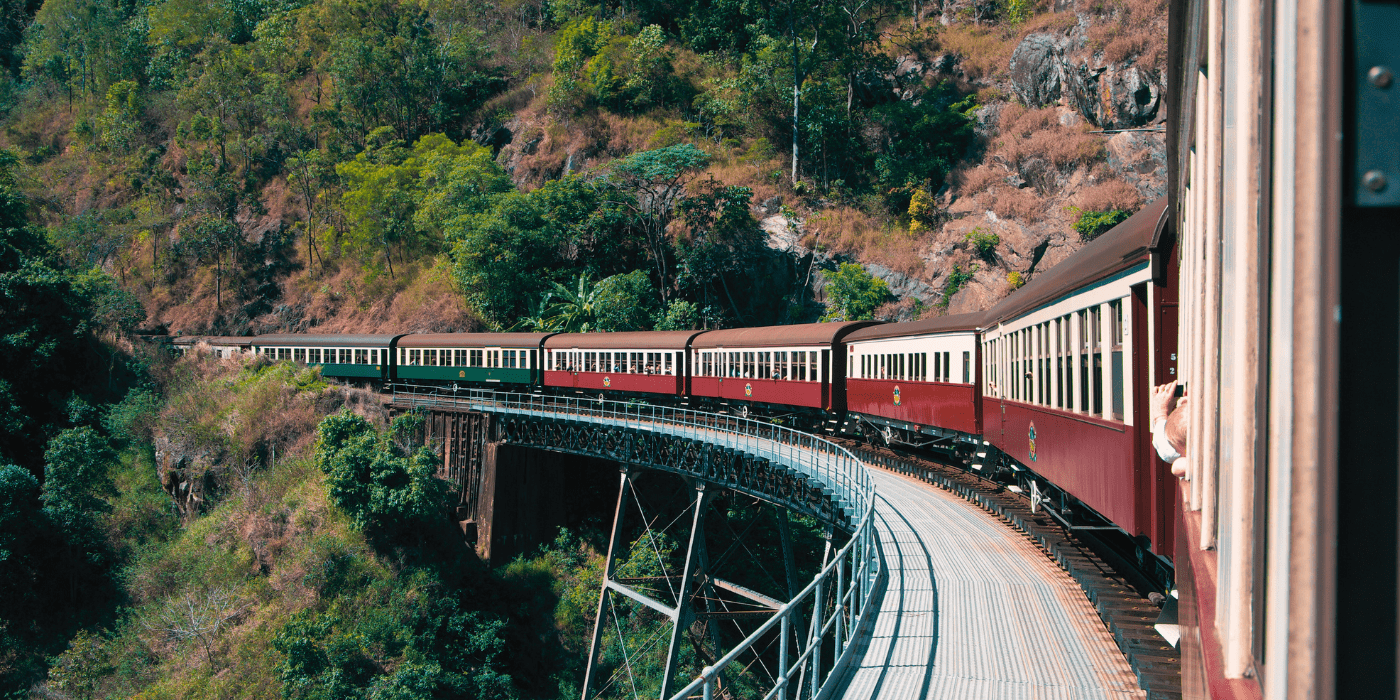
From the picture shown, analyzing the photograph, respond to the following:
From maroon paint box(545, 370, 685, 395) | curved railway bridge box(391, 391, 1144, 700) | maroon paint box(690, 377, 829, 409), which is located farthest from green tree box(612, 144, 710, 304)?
curved railway bridge box(391, 391, 1144, 700)

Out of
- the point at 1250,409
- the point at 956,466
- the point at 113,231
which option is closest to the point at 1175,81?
the point at 1250,409

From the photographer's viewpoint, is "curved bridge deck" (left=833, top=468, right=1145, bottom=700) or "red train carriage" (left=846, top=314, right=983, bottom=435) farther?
"red train carriage" (left=846, top=314, right=983, bottom=435)

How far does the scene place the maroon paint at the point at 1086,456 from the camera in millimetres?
5992

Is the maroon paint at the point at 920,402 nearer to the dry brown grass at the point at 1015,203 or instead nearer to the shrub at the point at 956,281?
the shrub at the point at 956,281

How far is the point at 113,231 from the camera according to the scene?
53.0 m

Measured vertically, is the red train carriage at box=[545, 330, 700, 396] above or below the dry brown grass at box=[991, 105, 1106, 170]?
below

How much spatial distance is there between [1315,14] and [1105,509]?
641 cm

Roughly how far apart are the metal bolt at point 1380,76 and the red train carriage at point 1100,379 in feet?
16.0

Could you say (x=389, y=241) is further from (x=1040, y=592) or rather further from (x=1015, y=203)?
(x=1040, y=592)

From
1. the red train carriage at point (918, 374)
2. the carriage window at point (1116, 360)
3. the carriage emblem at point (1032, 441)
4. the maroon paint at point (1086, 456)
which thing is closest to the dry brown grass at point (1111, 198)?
the red train carriage at point (918, 374)

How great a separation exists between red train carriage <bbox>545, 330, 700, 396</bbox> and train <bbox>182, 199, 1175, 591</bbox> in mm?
49

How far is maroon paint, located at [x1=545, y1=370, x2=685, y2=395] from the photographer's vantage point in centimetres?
2702

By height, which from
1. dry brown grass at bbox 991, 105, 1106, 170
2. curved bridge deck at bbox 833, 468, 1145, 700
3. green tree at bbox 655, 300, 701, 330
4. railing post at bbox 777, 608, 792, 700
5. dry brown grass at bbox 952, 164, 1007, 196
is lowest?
curved bridge deck at bbox 833, 468, 1145, 700

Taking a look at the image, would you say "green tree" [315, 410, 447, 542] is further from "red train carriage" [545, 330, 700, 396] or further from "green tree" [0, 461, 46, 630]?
"green tree" [0, 461, 46, 630]
